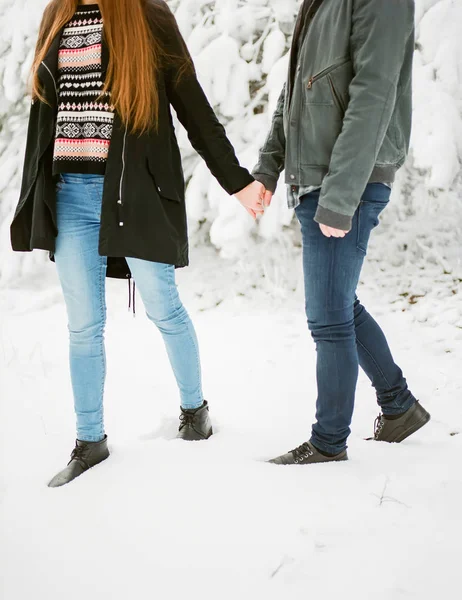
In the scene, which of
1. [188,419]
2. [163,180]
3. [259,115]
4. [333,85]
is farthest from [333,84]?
[259,115]

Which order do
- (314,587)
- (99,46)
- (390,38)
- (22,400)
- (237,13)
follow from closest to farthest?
(314,587)
(390,38)
(99,46)
(22,400)
(237,13)

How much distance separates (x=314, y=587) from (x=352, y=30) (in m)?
1.80

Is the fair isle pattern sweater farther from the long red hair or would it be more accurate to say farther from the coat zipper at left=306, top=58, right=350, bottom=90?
the coat zipper at left=306, top=58, right=350, bottom=90

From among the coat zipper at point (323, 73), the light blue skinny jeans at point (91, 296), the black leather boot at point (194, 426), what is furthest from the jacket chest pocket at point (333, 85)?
the black leather boot at point (194, 426)

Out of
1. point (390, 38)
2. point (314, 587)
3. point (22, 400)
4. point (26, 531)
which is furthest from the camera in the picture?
point (22, 400)

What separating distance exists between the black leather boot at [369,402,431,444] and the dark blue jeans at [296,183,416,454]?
1.16ft

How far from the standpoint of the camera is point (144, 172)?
217 cm

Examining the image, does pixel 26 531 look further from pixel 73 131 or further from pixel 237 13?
pixel 237 13

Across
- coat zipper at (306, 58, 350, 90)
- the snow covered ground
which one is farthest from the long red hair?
the snow covered ground

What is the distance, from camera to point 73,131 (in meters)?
2.15

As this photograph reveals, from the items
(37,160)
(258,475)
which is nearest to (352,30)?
(37,160)

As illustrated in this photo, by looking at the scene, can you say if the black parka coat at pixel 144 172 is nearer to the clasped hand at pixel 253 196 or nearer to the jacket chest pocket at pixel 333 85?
the clasped hand at pixel 253 196

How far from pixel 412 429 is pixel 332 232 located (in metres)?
1.09

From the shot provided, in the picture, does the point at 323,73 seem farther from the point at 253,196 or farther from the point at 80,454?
the point at 80,454
